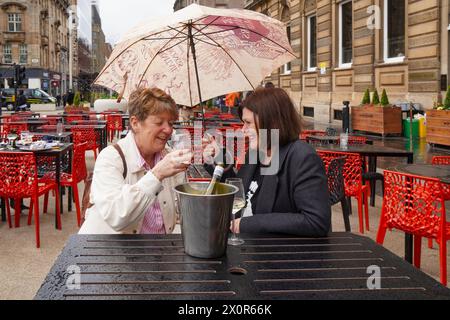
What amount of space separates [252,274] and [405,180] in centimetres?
249

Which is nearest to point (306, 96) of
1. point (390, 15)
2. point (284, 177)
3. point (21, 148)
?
point (390, 15)

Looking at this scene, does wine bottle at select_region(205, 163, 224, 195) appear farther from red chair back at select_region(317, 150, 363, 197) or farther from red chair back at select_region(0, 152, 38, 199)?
red chair back at select_region(0, 152, 38, 199)

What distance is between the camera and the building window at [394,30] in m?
16.3

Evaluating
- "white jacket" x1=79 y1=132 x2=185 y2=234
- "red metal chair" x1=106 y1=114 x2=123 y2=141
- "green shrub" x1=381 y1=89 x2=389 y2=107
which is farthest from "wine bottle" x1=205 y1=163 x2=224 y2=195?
"green shrub" x1=381 y1=89 x2=389 y2=107

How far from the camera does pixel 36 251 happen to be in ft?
16.4

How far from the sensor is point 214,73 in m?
4.17

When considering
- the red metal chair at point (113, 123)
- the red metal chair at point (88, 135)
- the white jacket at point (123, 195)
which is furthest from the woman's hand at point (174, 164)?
the red metal chair at point (113, 123)

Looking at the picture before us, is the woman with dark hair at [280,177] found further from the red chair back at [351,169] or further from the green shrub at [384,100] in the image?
the green shrub at [384,100]

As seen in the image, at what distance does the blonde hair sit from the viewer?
2.65 meters

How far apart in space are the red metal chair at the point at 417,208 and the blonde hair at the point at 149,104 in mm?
2041

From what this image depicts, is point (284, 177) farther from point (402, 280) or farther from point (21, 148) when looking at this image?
point (21, 148)

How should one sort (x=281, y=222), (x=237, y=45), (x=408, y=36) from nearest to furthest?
1. (x=281, y=222)
2. (x=237, y=45)
3. (x=408, y=36)

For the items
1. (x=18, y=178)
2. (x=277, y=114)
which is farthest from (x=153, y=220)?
(x=18, y=178)

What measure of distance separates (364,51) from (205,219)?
1794 cm
